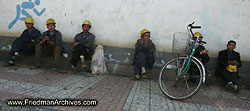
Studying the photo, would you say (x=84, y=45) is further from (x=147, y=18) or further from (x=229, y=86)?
(x=229, y=86)

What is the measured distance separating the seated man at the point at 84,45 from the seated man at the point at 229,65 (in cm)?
364

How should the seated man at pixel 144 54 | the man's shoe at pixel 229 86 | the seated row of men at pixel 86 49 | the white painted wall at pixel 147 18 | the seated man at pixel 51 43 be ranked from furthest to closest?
1. the seated man at pixel 51 43
2. the white painted wall at pixel 147 18
3. the seated man at pixel 144 54
4. the seated row of men at pixel 86 49
5. the man's shoe at pixel 229 86

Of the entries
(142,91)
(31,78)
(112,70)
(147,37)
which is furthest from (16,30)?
(142,91)

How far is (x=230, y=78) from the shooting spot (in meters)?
4.53

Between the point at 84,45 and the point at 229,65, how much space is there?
3.91 metres

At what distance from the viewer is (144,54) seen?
4.86 m

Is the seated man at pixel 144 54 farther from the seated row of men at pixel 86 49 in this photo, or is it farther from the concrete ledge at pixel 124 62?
the concrete ledge at pixel 124 62

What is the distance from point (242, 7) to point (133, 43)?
314 cm

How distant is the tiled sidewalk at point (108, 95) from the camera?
9.66 ft

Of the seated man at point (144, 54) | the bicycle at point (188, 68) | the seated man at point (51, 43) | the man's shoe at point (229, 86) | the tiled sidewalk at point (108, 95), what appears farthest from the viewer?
the seated man at point (51, 43)

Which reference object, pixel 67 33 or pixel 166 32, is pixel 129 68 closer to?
pixel 166 32

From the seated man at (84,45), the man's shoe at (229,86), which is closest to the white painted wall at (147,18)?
the seated man at (84,45)

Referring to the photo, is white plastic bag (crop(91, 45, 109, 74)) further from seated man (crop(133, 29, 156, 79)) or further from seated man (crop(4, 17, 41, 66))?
seated man (crop(4, 17, 41, 66))

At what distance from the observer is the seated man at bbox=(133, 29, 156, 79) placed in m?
4.81
